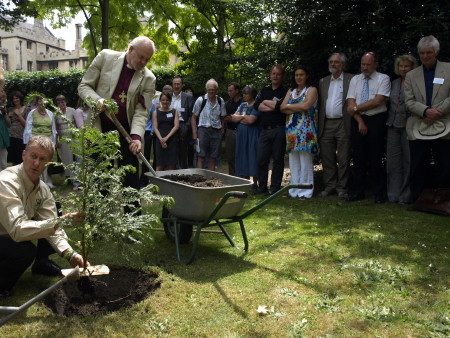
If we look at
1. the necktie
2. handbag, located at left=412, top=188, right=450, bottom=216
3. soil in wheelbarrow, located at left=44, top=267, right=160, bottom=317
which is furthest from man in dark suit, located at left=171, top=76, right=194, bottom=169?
soil in wheelbarrow, located at left=44, top=267, right=160, bottom=317

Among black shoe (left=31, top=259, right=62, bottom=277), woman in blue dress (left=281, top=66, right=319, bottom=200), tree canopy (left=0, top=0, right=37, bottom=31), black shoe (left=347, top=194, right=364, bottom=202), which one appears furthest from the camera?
tree canopy (left=0, top=0, right=37, bottom=31)

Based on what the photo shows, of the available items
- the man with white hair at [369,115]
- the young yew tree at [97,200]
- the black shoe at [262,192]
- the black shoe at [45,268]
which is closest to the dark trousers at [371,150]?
the man with white hair at [369,115]

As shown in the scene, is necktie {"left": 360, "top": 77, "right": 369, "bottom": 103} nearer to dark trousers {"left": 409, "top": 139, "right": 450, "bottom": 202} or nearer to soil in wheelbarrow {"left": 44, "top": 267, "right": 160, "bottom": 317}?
dark trousers {"left": 409, "top": 139, "right": 450, "bottom": 202}

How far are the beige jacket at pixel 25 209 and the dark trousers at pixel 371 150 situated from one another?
4623mm

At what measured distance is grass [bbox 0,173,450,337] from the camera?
10.3 ft

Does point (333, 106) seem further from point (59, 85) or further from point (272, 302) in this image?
point (59, 85)

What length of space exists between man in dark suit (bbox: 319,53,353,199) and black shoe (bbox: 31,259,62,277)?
4.58 m

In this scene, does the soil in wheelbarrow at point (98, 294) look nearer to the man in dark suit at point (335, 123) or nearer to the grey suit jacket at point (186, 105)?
the man in dark suit at point (335, 123)

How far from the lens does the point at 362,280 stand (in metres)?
3.94

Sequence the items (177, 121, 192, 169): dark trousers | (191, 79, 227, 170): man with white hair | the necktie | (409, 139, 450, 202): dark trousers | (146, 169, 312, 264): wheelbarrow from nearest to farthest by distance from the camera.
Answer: (146, 169, 312, 264): wheelbarrow < (409, 139, 450, 202): dark trousers < the necktie < (191, 79, 227, 170): man with white hair < (177, 121, 192, 169): dark trousers

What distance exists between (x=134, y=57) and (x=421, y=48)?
375 cm

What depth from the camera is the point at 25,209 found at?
12.0 feet

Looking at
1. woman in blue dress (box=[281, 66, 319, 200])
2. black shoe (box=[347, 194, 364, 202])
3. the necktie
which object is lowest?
black shoe (box=[347, 194, 364, 202])

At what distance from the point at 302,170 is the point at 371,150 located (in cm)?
111
